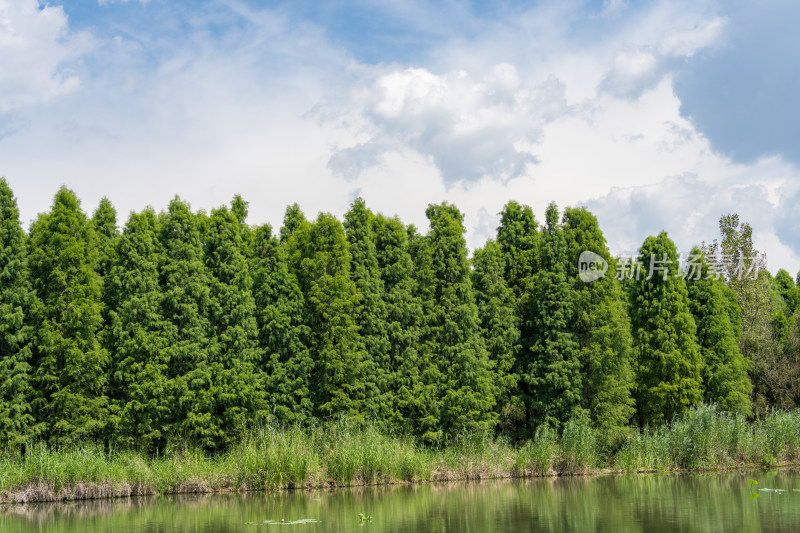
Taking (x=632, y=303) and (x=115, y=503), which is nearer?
(x=115, y=503)

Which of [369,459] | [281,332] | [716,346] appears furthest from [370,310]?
[716,346]

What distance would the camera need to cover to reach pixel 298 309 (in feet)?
104

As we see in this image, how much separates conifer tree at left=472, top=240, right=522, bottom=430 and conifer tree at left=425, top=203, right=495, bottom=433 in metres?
0.72

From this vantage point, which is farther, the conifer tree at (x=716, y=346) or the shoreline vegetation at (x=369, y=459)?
the conifer tree at (x=716, y=346)

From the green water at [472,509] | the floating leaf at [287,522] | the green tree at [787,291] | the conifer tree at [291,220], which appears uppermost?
the conifer tree at [291,220]

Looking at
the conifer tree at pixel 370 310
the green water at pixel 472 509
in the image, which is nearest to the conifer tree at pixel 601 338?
the green water at pixel 472 509

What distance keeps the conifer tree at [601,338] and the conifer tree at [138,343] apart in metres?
17.2

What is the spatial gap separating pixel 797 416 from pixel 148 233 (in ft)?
92.4

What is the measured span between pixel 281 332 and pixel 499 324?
31.7ft

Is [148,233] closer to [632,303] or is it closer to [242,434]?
Result: [242,434]

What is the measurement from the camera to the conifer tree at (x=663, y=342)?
1355 inches

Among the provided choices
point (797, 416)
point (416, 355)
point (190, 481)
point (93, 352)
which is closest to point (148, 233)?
point (93, 352)

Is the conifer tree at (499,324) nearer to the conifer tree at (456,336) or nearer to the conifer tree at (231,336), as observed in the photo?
the conifer tree at (456,336)

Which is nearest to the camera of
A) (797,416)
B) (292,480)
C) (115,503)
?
(115,503)
